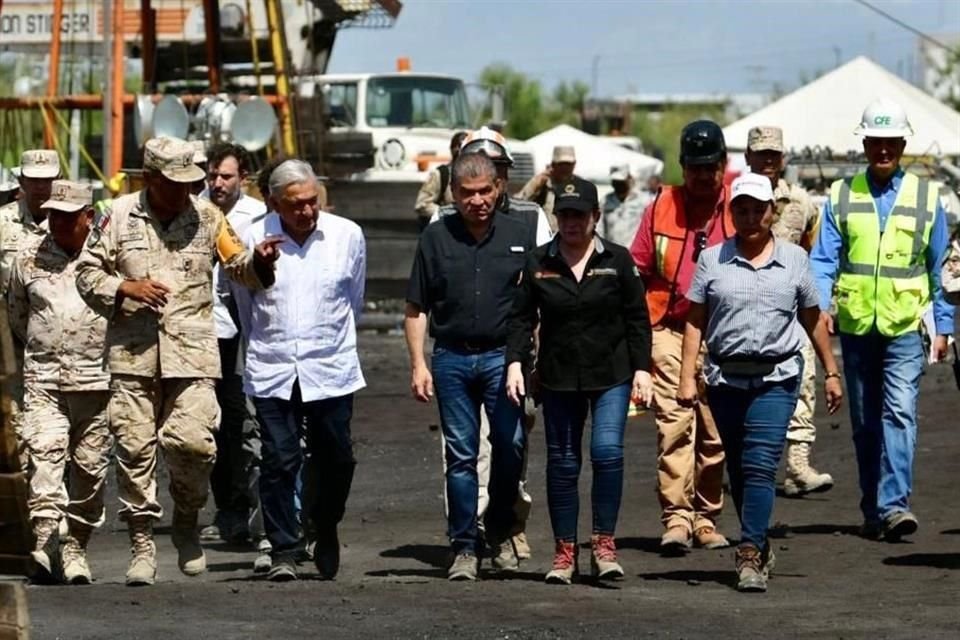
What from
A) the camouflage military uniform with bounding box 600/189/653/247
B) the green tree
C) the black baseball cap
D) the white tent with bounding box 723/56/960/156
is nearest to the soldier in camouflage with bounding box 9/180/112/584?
the black baseball cap

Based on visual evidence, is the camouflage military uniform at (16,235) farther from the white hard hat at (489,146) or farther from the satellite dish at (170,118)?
the satellite dish at (170,118)

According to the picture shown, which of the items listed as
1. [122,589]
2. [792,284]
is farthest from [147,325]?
[792,284]

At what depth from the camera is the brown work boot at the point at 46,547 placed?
37.4ft

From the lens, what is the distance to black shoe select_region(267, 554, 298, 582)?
11.3 m

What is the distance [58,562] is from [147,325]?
120cm

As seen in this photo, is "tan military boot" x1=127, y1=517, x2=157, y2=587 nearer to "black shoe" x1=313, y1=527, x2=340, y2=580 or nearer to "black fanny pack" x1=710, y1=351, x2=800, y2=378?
"black shoe" x1=313, y1=527, x2=340, y2=580

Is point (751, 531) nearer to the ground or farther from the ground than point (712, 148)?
nearer to the ground

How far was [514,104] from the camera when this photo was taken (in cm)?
11481

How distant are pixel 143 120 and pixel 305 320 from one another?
42.7 feet

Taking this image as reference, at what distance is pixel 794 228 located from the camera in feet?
45.1

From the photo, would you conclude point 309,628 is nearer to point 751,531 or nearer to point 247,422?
point 751,531

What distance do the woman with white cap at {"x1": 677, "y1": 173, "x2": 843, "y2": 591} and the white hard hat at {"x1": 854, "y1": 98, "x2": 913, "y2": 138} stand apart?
1.60 metres

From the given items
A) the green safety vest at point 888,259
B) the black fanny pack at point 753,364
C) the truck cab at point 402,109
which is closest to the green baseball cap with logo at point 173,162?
the black fanny pack at point 753,364

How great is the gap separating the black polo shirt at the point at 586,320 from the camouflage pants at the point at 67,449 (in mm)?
1996
